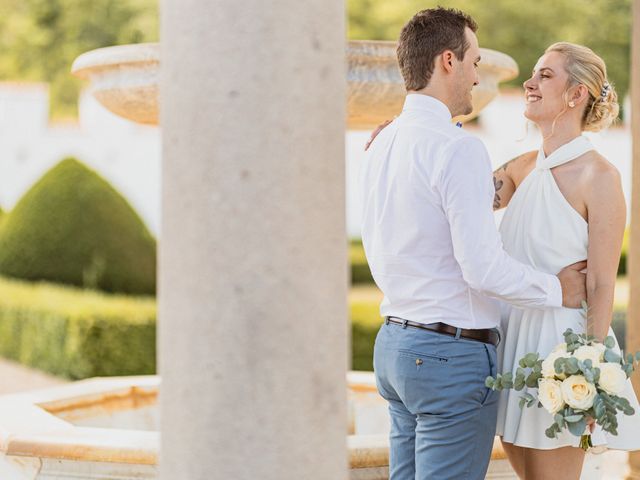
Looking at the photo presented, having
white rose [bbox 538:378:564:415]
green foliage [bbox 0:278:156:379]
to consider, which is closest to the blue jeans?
white rose [bbox 538:378:564:415]

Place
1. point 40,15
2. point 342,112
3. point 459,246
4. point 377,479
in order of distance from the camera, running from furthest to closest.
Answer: point 40,15 < point 377,479 < point 459,246 < point 342,112

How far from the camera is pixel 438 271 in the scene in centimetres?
242

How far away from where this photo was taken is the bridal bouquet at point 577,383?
242cm

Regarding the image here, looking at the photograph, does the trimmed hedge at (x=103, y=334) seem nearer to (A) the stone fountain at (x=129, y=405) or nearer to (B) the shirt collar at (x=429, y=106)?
(A) the stone fountain at (x=129, y=405)

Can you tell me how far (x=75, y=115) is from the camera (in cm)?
2803

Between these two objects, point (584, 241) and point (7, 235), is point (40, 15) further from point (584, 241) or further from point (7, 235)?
point (584, 241)

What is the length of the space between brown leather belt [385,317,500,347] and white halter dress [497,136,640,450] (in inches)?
7.5

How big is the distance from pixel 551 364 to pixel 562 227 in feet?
1.35

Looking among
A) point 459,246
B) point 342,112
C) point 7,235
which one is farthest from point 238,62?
point 7,235

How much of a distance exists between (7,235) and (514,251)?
31.5 feet

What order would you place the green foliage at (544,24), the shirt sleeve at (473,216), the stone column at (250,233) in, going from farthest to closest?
1. the green foliage at (544,24)
2. the shirt sleeve at (473,216)
3. the stone column at (250,233)

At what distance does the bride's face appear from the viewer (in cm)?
275

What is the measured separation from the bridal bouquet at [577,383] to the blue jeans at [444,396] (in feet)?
0.22

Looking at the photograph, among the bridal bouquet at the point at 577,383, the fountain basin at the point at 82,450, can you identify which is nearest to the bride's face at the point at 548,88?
the bridal bouquet at the point at 577,383
